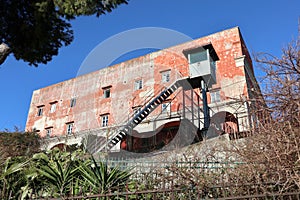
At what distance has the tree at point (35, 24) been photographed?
7.88 m

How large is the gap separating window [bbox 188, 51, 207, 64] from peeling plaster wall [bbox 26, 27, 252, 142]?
193cm

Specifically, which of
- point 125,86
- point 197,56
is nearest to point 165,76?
point 125,86

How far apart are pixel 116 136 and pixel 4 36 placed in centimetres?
699

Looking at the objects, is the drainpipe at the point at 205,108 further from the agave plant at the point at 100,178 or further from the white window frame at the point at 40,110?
the white window frame at the point at 40,110

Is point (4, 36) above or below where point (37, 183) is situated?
above

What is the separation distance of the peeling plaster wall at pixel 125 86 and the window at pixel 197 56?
1927mm

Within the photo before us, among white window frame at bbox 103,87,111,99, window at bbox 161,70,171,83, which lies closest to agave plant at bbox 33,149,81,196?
window at bbox 161,70,171,83

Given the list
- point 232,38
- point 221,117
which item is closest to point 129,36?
point 221,117

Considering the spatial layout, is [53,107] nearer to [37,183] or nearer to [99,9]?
[99,9]

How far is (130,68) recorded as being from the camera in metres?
25.0

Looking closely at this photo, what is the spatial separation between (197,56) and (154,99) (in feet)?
13.2

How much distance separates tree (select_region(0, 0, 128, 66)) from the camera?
25.9 ft

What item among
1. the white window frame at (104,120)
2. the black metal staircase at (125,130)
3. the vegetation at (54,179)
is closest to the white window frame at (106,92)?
the white window frame at (104,120)

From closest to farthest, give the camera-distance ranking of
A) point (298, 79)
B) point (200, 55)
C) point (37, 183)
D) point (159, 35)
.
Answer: point (298, 79)
point (37, 183)
point (159, 35)
point (200, 55)
